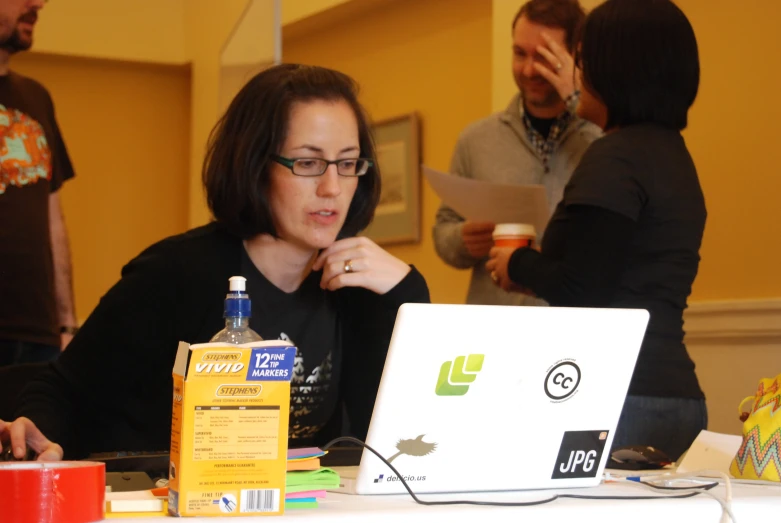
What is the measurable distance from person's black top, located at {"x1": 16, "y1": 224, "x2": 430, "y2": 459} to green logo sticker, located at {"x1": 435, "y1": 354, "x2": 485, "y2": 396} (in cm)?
68

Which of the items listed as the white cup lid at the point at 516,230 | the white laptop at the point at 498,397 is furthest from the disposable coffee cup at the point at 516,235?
the white laptop at the point at 498,397

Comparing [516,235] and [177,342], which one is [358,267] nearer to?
[177,342]

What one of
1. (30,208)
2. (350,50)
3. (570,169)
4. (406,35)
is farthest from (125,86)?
(570,169)

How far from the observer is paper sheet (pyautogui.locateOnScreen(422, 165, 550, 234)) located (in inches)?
85.2

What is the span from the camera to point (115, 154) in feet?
15.7

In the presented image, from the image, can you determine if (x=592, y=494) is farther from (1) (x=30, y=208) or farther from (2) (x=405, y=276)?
(1) (x=30, y=208)

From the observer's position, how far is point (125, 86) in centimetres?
482

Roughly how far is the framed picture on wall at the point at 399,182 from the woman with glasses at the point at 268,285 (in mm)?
2254

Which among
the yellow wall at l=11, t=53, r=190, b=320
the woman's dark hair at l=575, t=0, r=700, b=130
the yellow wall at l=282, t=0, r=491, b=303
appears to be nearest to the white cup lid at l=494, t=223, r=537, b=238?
the woman's dark hair at l=575, t=0, r=700, b=130

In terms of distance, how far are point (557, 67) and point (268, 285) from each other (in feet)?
3.60

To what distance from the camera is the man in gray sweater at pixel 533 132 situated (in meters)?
2.38

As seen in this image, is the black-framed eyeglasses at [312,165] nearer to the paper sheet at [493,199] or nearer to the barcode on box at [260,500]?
the paper sheet at [493,199]

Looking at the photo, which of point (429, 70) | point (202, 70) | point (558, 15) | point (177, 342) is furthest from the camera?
point (202, 70)

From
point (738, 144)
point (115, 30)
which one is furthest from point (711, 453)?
point (115, 30)
